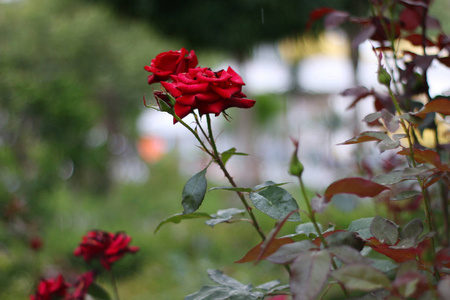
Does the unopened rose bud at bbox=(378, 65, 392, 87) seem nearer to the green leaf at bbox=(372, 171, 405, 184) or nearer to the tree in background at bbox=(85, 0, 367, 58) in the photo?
the green leaf at bbox=(372, 171, 405, 184)

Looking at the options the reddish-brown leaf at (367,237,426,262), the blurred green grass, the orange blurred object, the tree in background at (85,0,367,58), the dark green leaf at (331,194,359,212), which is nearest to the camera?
the reddish-brown leaf at (367,237,426,262)

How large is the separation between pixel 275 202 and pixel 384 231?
112 mm

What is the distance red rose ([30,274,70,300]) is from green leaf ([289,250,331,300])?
479mm

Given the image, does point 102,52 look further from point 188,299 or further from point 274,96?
point 188,299

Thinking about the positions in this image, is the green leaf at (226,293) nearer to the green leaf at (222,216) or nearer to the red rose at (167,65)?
the green leaf at (222,216)

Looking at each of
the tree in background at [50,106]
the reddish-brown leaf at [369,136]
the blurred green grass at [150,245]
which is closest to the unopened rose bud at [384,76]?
the reddish-brown leaf at [369,136]

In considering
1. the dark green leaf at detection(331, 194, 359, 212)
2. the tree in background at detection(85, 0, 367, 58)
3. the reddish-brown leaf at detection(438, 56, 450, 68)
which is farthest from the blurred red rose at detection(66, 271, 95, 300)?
the tree in background at detection(85, 0, 367, 58)

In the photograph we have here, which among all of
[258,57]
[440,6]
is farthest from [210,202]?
[440,6]

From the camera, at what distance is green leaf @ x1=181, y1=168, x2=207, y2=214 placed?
0.48 meters

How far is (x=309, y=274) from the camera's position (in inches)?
13.4

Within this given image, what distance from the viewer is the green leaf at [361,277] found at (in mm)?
331

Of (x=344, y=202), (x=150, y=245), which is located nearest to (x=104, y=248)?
Result: (x=344, y=202)

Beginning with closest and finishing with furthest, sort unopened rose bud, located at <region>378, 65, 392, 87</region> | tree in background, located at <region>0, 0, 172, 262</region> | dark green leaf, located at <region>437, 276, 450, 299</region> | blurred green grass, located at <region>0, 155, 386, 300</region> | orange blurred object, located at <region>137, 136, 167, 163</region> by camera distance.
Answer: dark green leaf, located at <region>437, 276, 450, 299</region> < unopened rose bud, located at <region>378, 65, 392, 87</region> < blurred green grass, located at <region>0, 155, 386, 300</region> < tree in background, located at <region>0, 0, 172, 262</region> < orange blurred object, located at <region>137, 136, 167, 163</region>

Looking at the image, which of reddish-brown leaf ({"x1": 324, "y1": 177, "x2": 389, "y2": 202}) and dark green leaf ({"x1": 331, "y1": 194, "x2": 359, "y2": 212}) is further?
dark green leaf ({"x1": 331, "y1": 194, "x2": 359, "y2": 212})
